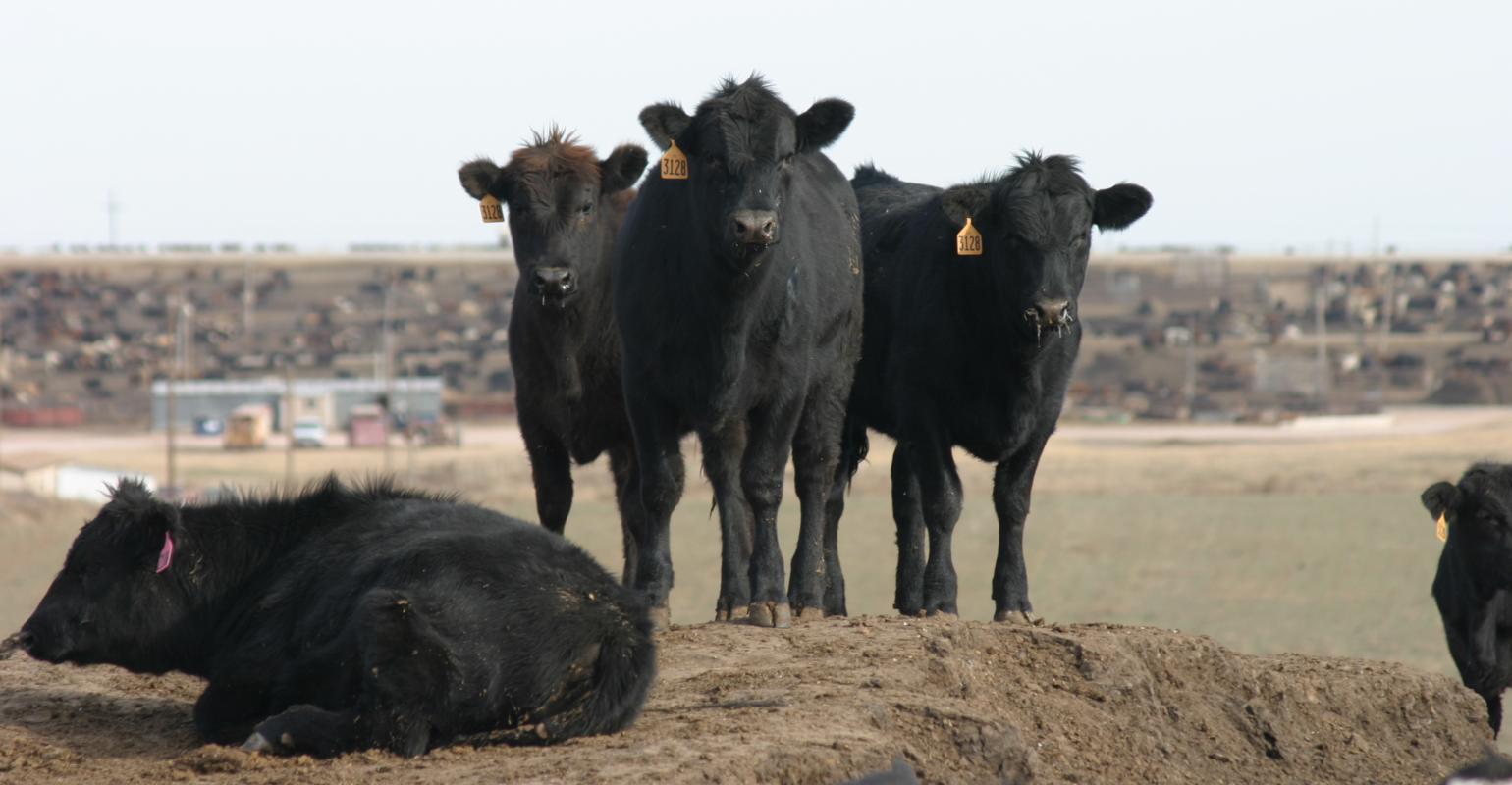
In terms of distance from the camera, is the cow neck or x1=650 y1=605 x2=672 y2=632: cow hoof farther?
x1=650 y1=605 x2=672 y2=632: cow hoof

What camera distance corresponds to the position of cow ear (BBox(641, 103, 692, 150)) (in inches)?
384

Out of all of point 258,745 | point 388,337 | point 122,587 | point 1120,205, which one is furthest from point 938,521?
point 388,337

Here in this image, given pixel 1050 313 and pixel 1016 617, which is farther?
pixel 1016 617

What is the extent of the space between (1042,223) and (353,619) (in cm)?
468

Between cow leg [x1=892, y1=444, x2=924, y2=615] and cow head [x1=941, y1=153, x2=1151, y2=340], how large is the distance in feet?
4.41

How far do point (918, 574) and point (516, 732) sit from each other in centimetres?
435

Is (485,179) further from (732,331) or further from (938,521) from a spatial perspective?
(938,521)

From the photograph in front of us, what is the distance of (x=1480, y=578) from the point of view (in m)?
12.1

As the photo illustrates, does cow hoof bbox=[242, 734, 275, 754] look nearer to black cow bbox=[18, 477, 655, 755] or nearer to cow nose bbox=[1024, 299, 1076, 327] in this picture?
black cow bbox=[18, 477, 655, 755]

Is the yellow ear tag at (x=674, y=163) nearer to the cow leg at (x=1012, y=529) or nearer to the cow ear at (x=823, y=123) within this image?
the cow ear at (x=823, y=123)

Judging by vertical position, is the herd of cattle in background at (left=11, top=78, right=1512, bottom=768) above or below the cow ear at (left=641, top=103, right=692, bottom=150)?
below

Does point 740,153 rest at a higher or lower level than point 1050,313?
higher

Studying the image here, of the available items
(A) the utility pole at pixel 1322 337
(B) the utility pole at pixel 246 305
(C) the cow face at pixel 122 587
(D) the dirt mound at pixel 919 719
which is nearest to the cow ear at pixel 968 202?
(D) the dirt mound at pixel 919 719

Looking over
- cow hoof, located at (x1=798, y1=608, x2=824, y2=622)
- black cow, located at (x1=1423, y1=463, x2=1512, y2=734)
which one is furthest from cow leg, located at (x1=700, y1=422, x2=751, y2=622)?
black cow, located at (x1=1423, y1=463, x2=1512, y2=734)
